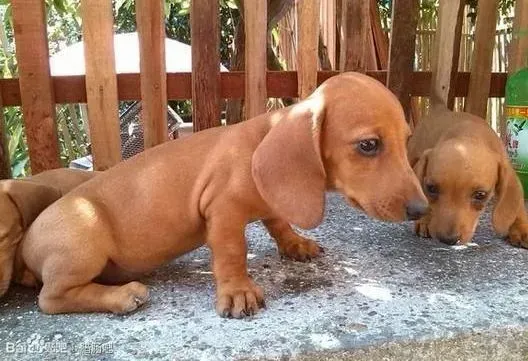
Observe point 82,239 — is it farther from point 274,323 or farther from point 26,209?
point 274,323

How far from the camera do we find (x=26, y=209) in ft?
7.97

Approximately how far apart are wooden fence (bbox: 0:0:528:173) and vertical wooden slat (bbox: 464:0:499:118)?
46 mm

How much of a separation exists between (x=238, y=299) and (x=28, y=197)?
1.05 m

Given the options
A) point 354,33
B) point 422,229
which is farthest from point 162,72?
point 422,229

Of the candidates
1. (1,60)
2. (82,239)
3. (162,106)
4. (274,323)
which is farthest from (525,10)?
(1,60)

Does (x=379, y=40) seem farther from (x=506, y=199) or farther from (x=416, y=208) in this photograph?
(x=416, y=208)

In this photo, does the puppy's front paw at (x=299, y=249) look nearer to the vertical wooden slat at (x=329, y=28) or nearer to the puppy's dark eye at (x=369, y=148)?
the puppy's dark eye at (x=369, y=148)

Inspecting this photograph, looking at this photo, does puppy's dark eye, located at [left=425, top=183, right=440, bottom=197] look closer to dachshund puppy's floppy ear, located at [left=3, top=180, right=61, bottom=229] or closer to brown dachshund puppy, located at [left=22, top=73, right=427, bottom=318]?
brown dachshund puppy, located at [left=22, top=73, right=427, bottom=318]

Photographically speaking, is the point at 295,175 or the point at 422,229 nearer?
the point at 295,175

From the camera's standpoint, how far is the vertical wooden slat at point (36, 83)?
3340mm

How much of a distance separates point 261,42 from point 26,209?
187 centimetres

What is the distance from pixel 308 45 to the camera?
12.4ft

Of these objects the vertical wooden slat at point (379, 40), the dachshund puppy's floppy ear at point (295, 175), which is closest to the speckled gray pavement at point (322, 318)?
the dachshund puppy's floppy ear at point (295, 175)

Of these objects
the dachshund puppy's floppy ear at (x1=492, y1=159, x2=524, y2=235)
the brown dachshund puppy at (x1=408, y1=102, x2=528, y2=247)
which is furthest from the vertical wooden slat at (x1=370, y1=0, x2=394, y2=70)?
the dachshund puppy's floppy ear at (x1=492, y1=159, x2=524, y2=235)
